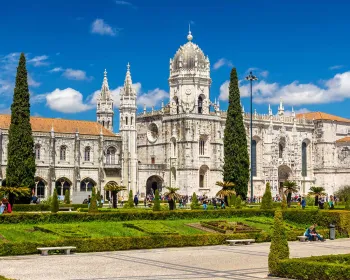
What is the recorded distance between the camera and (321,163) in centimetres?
9325

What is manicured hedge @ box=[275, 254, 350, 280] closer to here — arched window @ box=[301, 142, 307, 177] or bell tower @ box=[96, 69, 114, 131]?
bell tower @ box=[96, 69, 114, 131]

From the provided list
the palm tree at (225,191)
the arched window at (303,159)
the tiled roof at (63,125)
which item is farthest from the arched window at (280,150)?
the palm tree at (225,191)

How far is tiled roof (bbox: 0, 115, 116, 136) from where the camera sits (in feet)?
239

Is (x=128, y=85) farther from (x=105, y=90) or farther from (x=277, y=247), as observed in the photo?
(x=277, y=247)

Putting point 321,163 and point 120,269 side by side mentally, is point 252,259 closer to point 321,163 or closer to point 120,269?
point 120,269

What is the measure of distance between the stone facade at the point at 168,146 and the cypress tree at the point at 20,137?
1261 centimetres

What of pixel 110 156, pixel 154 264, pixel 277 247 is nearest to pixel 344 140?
pixel 110 156

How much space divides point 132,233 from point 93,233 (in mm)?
2052

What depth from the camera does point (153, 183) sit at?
8100cm

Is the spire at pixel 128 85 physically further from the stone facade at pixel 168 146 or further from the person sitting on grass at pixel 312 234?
the person sitting on grass at pixel 312 234

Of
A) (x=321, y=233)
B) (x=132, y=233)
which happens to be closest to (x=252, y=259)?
(x=132, y=233)

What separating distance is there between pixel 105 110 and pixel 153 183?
37.7 feet

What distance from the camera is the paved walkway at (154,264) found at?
2177cm

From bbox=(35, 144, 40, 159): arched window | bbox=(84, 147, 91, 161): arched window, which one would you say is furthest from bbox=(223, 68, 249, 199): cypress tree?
bbox=(35, 144, 40, 159): arched window
